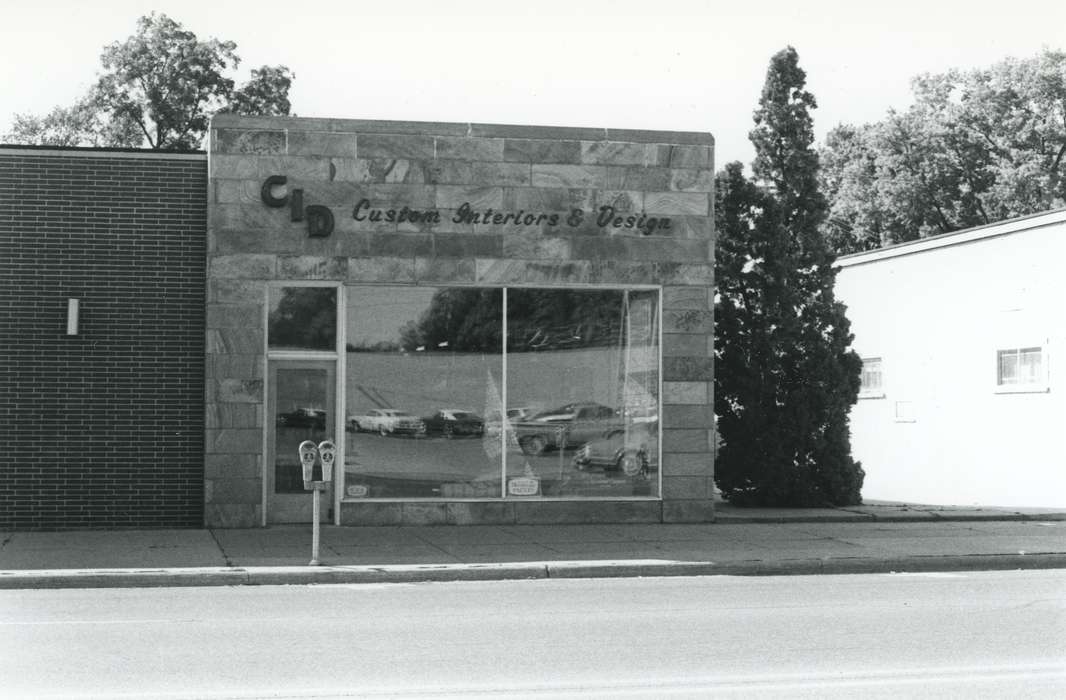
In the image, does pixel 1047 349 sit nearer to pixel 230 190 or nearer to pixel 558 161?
pixel 558 161

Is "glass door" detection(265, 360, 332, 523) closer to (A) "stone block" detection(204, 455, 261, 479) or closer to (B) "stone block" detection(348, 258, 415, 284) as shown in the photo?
(A) "stone block" detection(204, 455, 261, 479)

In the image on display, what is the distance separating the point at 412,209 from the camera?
18438 millimetres

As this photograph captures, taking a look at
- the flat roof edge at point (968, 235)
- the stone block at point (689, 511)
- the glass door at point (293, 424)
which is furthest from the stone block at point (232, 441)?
the flat roof edge at point (968, 235)

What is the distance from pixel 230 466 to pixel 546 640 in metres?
8.76

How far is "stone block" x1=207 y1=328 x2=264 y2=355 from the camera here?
17.9m

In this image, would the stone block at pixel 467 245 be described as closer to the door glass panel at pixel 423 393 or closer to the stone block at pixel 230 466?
the door glass panel at pixel 423 393

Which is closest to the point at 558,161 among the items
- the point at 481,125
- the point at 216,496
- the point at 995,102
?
the point at 481,125

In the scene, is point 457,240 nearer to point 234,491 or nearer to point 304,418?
point 304,418

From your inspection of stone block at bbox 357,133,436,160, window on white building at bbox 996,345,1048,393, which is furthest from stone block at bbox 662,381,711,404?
window on white building at bbox 996,345,1048,393

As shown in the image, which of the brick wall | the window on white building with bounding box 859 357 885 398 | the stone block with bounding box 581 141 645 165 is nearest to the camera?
the brick wall

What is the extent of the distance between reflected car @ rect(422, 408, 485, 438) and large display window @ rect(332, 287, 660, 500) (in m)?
0.02

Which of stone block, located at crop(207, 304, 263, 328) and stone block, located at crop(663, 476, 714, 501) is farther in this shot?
stone block, located at crop(663, 476, 714, 501)

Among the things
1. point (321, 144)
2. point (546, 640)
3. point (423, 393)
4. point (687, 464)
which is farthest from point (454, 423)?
point (546, 640)

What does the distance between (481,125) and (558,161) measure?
3.89ft
